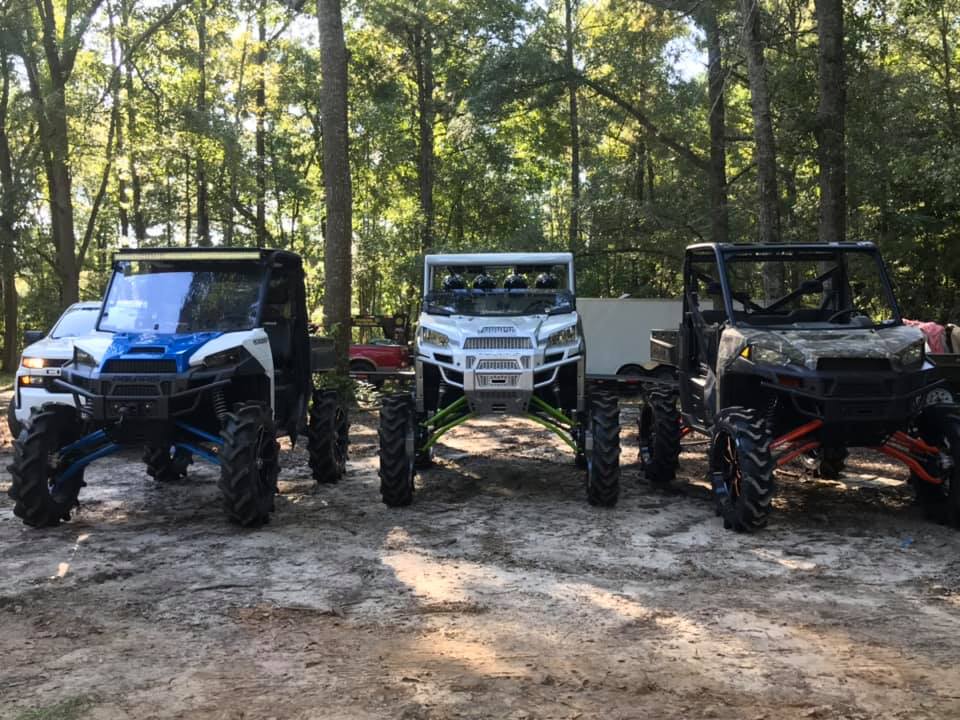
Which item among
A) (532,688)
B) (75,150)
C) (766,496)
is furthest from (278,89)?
(532,688)

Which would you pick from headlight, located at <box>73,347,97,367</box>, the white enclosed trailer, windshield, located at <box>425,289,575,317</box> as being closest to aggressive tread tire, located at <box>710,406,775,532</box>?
windshield, located at <box>425,289,575,317</box>

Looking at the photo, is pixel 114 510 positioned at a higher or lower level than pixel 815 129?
lower

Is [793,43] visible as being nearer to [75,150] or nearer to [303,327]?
[303,327]

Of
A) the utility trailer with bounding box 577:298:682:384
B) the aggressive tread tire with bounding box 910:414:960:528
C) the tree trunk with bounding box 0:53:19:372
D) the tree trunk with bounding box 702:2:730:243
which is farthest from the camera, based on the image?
the tree trunk with bounding box 0:53:19:372

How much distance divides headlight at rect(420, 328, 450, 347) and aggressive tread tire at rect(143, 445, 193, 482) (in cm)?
301

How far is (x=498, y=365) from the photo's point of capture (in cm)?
823

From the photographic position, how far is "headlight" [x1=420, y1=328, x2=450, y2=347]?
861 cm

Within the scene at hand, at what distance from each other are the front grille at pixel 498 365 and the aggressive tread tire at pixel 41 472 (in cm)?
365

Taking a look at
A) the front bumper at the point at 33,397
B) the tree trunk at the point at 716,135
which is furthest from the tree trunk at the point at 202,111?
the front bumper at the point at 33,397

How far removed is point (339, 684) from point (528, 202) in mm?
33452

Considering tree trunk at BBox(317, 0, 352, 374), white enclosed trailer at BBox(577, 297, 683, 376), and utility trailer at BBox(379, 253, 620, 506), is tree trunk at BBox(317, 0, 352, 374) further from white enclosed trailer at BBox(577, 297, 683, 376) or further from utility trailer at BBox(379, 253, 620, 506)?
white enclosed trailer at BBox(577, 297, 683, 376)

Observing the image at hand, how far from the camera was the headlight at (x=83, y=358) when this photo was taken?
24.0 feet

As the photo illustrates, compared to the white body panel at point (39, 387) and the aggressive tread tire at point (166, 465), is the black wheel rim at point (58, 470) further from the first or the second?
the white body panel at point (39, 387)

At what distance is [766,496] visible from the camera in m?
7.03
